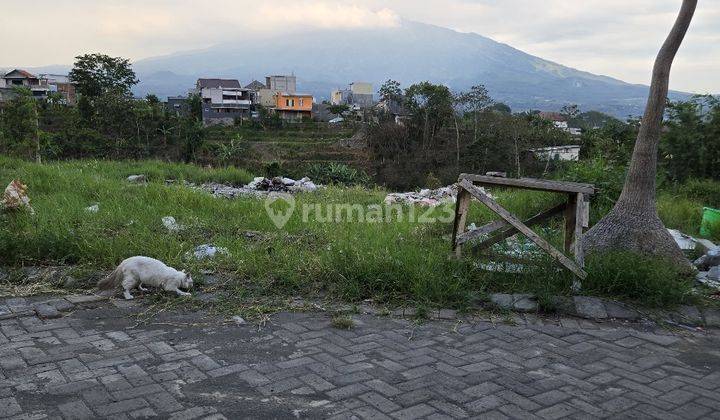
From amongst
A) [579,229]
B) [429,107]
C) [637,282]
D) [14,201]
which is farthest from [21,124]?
[429,107]

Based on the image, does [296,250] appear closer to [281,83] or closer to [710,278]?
[710,278]

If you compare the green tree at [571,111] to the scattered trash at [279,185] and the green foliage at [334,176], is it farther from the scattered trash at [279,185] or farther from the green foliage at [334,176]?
the scattered trash at [279,185]

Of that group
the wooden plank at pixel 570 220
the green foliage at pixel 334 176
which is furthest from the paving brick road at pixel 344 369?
the green foliage at pixel 334 176

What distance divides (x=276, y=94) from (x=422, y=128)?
85.0 ft

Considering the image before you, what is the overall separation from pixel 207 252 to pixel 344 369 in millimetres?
2535

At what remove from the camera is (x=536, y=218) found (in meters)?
4.78

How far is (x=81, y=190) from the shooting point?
26.1 ft

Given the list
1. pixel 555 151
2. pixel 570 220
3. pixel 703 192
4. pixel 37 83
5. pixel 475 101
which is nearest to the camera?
pixel 570 220

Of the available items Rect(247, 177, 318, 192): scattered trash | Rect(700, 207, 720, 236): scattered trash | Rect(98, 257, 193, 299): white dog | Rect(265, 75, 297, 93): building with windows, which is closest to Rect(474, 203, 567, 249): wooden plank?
Rect(98, 257, 193, 299): white dog

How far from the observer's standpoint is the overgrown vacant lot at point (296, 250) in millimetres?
4152

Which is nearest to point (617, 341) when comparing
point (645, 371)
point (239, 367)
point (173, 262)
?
point (645, 371)

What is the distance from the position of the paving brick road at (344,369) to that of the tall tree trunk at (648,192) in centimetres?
126

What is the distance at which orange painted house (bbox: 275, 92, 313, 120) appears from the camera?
6041 centimetres

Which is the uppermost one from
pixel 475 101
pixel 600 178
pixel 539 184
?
pixel 475 101
